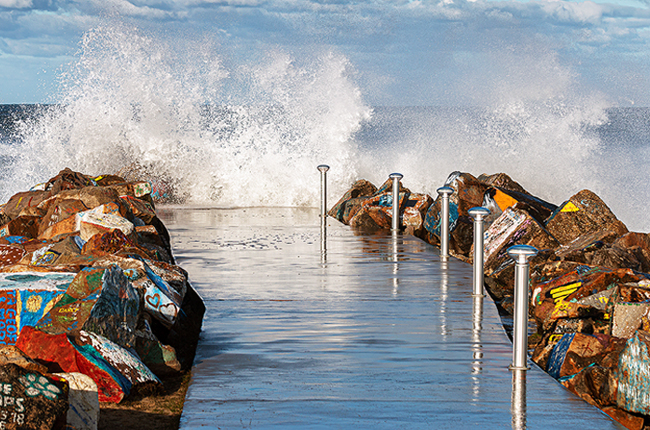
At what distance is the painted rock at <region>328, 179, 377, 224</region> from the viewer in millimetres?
12969

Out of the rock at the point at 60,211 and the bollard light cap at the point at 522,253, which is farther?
the rock at the point at 60,211

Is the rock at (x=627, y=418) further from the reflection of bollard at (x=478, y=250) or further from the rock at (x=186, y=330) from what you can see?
the rock at (x=186, y=330)

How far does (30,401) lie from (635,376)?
3.38 meters

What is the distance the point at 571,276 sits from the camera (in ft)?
23.0

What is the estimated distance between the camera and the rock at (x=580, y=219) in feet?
34.1

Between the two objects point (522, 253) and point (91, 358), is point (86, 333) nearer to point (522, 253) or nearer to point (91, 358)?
point (91, 358)

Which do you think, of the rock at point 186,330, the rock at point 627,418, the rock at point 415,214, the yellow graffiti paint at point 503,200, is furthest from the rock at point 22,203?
the rock at point 627,418

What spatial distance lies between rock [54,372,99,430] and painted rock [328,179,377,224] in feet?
31.7

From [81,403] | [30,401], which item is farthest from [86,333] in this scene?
[30,401]

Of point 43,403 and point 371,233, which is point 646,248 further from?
point 43,403

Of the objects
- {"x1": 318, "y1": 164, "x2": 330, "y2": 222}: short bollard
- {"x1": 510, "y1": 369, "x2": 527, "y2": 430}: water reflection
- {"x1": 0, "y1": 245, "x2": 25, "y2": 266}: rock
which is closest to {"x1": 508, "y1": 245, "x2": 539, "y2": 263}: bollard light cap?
{"x1": 510, "y1": 369, "x2": 527, "y2": 430}: water reflection

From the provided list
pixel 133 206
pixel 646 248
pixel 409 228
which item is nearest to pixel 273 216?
pixel 409 228

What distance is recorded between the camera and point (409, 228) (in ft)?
40.0

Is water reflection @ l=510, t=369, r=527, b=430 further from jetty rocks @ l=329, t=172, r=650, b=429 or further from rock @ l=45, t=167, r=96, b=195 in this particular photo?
rock @ l=45, t=167, r=96, b=195
